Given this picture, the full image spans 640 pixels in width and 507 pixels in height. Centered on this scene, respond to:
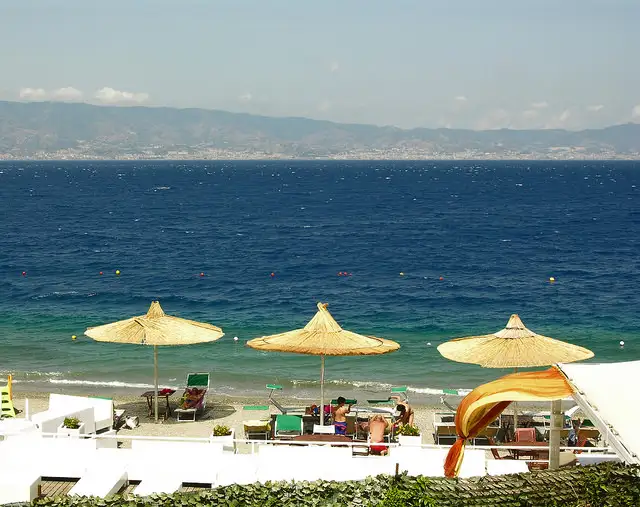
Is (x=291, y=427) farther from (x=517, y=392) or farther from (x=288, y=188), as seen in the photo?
(x=288, y=188)

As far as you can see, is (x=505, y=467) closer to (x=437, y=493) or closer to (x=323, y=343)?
(x=437, y=493)

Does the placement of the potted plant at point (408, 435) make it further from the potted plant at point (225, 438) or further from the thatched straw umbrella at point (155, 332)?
the thatched straw umbrella at point (155, 332)

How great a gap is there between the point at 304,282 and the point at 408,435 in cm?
3330

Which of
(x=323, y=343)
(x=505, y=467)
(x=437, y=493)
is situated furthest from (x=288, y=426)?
(x=437, y=493)

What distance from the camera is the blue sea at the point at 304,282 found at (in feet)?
89.7

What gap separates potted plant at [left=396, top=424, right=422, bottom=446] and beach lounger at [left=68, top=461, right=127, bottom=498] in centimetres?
492

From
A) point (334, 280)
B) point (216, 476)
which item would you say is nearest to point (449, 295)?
point (334, 280)

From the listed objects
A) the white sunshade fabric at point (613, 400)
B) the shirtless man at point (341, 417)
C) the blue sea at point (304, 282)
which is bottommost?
the blue sea at point (304, 282)

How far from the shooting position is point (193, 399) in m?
19.5

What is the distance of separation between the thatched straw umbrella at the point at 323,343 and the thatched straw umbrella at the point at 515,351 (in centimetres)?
147

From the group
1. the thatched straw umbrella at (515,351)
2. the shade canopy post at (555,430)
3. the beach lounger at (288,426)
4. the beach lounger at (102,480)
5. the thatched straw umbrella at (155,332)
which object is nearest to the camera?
the shade canopy post at (555,430)

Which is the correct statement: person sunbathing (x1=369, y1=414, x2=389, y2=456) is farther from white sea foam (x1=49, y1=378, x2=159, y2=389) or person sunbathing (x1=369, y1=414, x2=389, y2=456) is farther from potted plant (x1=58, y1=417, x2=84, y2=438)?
white sea foam (x1=49, y1=378, x2=159, y2=389)

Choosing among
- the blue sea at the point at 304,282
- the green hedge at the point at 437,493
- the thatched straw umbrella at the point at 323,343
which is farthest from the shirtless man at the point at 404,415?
the blue sea at the point at 304,282

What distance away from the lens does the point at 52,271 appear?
51188 millimetres
